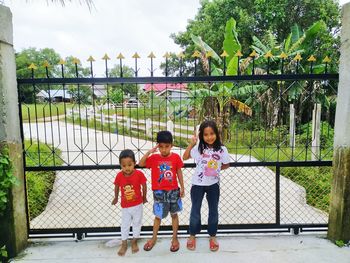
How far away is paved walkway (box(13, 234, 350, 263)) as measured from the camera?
279 cm

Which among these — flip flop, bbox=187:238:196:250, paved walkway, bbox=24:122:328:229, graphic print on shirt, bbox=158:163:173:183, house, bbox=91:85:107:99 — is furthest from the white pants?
paved walkway, bbox=24:122:328:229

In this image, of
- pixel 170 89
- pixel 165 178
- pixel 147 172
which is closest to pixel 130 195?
pixel 165 178

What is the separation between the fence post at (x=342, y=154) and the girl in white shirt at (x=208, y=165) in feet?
3.79

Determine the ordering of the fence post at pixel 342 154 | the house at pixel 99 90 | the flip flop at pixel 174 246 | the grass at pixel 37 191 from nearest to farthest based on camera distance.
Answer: the fence post at pixel 342 154 → the flip flop at pixel 174 246 → the house at pixel 99 90 → the grass at pixel 37 191

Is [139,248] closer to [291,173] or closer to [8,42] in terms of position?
[8,42]

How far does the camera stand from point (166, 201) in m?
2.91

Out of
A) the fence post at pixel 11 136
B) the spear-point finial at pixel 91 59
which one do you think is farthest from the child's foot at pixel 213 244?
the spear-point finial at pixel 91 59

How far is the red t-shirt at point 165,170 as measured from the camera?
2.88 m

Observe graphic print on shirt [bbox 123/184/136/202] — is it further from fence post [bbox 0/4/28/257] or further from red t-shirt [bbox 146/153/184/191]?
fence post [bbox 0/4/28/257]

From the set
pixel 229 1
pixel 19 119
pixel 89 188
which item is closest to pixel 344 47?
pixel 19 119

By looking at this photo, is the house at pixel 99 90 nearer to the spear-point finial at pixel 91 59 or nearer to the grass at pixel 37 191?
the spear-point finial at pixel 91 59

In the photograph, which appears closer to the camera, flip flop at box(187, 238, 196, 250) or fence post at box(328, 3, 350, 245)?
fence post at box(328, 3, 350, 245)

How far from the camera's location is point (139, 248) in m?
2.99

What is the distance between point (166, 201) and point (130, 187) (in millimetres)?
392
